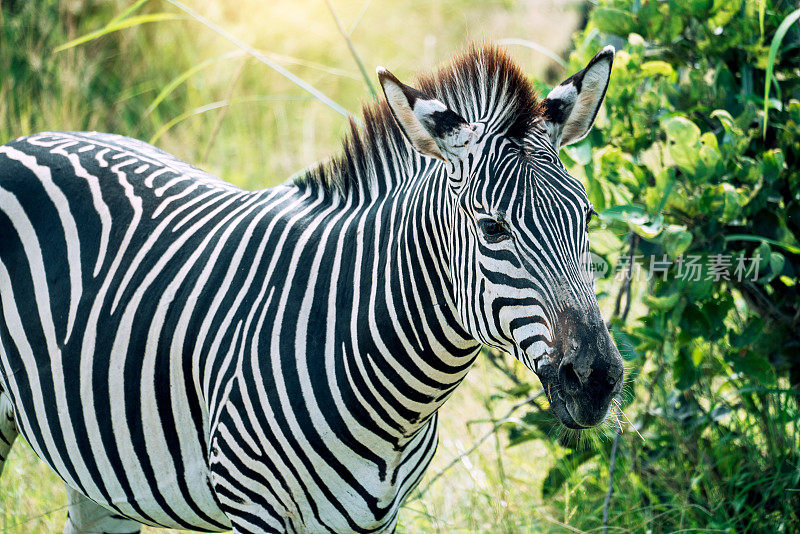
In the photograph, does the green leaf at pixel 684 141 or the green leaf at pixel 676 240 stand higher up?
the green leaf at pixel 684 141

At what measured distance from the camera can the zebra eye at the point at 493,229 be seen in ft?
6.72

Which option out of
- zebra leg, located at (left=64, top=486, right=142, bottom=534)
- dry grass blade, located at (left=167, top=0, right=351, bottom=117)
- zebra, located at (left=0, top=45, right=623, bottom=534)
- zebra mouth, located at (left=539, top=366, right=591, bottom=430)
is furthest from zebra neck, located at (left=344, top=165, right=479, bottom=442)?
zebra leg, located at (left=64, top=486, right=142, bottom=534)

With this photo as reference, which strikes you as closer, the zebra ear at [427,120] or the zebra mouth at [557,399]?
the zebra mouth at [557,399]

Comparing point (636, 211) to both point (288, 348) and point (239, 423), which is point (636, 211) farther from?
point (239, 423)

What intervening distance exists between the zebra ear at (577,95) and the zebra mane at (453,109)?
6 centimetres

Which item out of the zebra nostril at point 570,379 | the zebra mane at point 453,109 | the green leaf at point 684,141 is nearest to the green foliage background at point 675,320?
the green leaf at point 684,141

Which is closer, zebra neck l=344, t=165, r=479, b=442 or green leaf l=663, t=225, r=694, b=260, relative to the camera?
zebra neck l=344, t=165, r=479, b=442

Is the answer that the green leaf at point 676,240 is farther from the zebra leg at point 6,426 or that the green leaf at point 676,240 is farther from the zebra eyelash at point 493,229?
the zebra leg at point 6,426

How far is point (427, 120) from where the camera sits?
2131mm

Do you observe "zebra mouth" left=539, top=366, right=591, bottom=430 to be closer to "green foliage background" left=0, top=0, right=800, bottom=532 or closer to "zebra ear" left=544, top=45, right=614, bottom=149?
"green foliage background" left=0, top=0, right=800, bottom=532

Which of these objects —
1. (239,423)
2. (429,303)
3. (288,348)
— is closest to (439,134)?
(429,303)

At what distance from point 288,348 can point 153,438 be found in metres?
0.60

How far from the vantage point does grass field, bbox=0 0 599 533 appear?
395 cm

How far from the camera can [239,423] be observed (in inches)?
92.4
